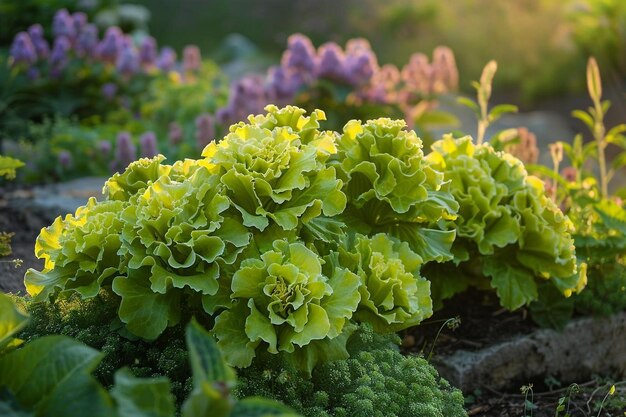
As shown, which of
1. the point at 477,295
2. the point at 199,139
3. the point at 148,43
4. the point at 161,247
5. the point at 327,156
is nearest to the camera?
the point at 161,247

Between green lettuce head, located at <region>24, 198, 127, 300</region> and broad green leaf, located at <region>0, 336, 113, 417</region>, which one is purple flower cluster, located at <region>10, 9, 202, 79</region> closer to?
green lettuce head, located at <region>24, 198, 127, 300</region>

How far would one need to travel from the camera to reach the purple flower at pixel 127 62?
747 cm

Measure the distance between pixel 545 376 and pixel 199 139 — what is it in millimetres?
3321

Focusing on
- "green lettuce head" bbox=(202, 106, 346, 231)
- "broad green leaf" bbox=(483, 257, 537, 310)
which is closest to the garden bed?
"broad green leaf" bbox=(483, 257, 537, 310)

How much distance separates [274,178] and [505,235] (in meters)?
1.22

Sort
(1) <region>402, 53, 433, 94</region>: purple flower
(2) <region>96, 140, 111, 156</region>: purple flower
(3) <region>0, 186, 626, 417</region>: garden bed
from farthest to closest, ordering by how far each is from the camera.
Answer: (1) <region>402, 53, 433, 94</region>: purple flower < (2) <region>96, 140, 111, 156</region>: purple flower < (3) <region>0, 186, 626, 417</region>: garden bed

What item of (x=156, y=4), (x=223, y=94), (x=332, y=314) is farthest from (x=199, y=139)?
(x=156, y=4)

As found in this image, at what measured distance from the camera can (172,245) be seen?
2416 mm

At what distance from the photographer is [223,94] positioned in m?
7.84

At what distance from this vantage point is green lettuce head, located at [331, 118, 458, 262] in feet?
9.30

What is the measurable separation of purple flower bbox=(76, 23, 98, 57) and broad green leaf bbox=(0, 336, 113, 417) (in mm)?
6316

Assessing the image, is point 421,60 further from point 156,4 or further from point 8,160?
point 156,4

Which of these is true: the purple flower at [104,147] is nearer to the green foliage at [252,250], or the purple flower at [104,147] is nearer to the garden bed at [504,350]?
the garden bed at [504,350]

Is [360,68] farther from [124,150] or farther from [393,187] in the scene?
[393,187]
